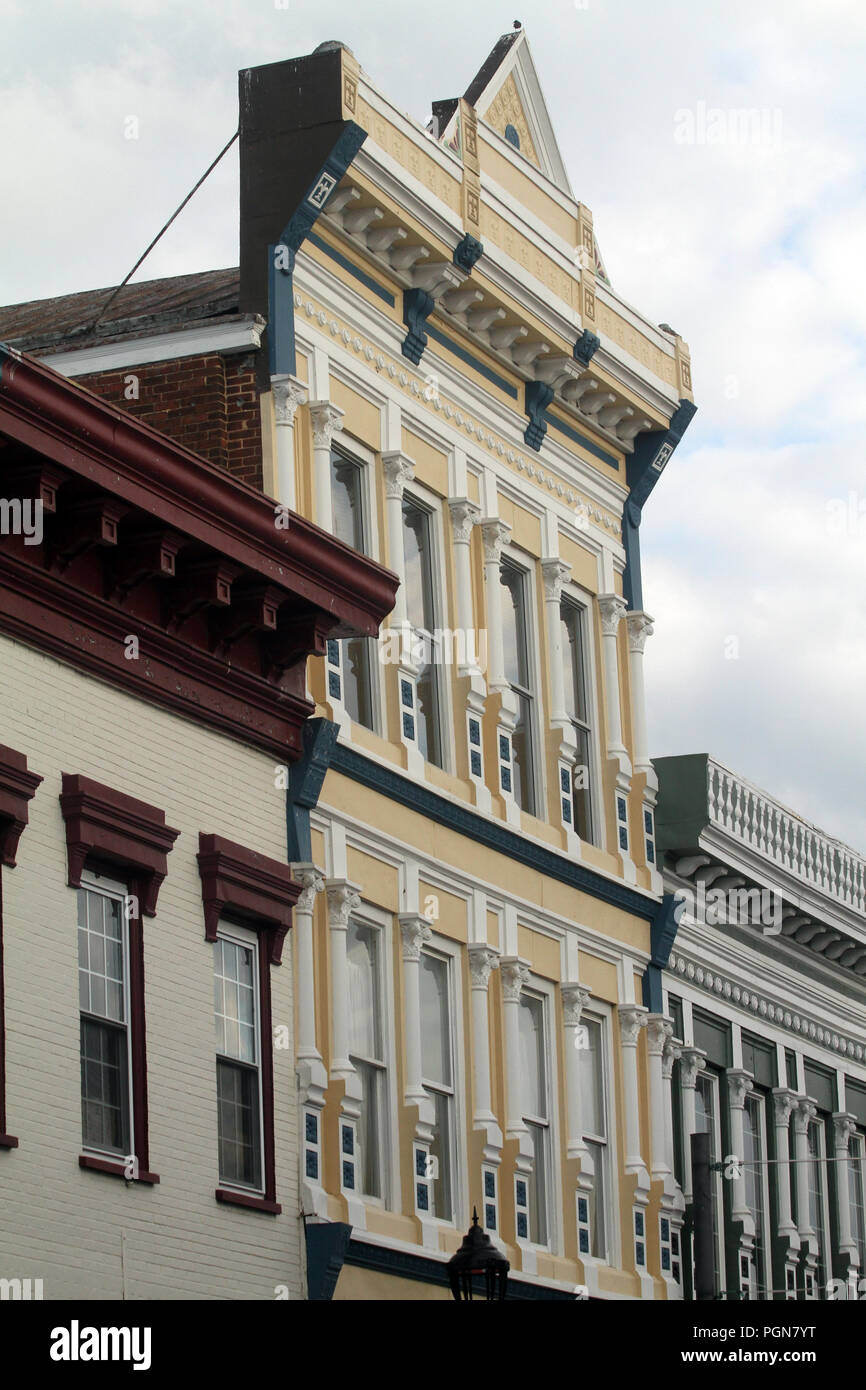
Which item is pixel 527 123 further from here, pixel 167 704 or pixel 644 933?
pixel 167 704

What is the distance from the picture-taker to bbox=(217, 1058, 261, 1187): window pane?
22.2 metres

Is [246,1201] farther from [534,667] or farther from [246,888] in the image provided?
[534,667]

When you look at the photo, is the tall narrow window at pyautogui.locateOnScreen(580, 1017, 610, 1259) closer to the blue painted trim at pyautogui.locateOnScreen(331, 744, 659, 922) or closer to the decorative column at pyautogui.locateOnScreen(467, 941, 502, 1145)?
the blue painted trim at pyautogui.locateOnScreen(331, 744, 659, 922)

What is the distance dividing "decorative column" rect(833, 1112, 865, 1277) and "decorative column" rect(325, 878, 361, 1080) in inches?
505

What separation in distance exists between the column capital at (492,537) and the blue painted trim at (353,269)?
8.03 feet

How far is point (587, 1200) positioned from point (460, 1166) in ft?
9.37

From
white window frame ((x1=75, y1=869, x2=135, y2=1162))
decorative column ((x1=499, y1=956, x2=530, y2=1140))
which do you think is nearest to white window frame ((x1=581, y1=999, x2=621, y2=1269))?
decorative column ((x1=499, y1=956, x2=530, y2=1140))

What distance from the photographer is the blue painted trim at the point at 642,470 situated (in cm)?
3222

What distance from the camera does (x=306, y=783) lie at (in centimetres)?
2381

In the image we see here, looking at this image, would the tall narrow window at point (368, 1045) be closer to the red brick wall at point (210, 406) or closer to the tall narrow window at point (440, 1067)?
the tall narrow window at point (440, 1067)

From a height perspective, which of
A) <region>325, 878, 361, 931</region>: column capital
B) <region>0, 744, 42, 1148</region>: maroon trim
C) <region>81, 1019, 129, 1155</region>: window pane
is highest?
<region>325, 878, 361, 931</region>: column capital

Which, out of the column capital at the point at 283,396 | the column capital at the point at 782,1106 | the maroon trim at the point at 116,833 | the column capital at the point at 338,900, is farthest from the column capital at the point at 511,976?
the column capital at the point at 782,1106

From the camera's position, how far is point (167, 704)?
22047 millimetres
